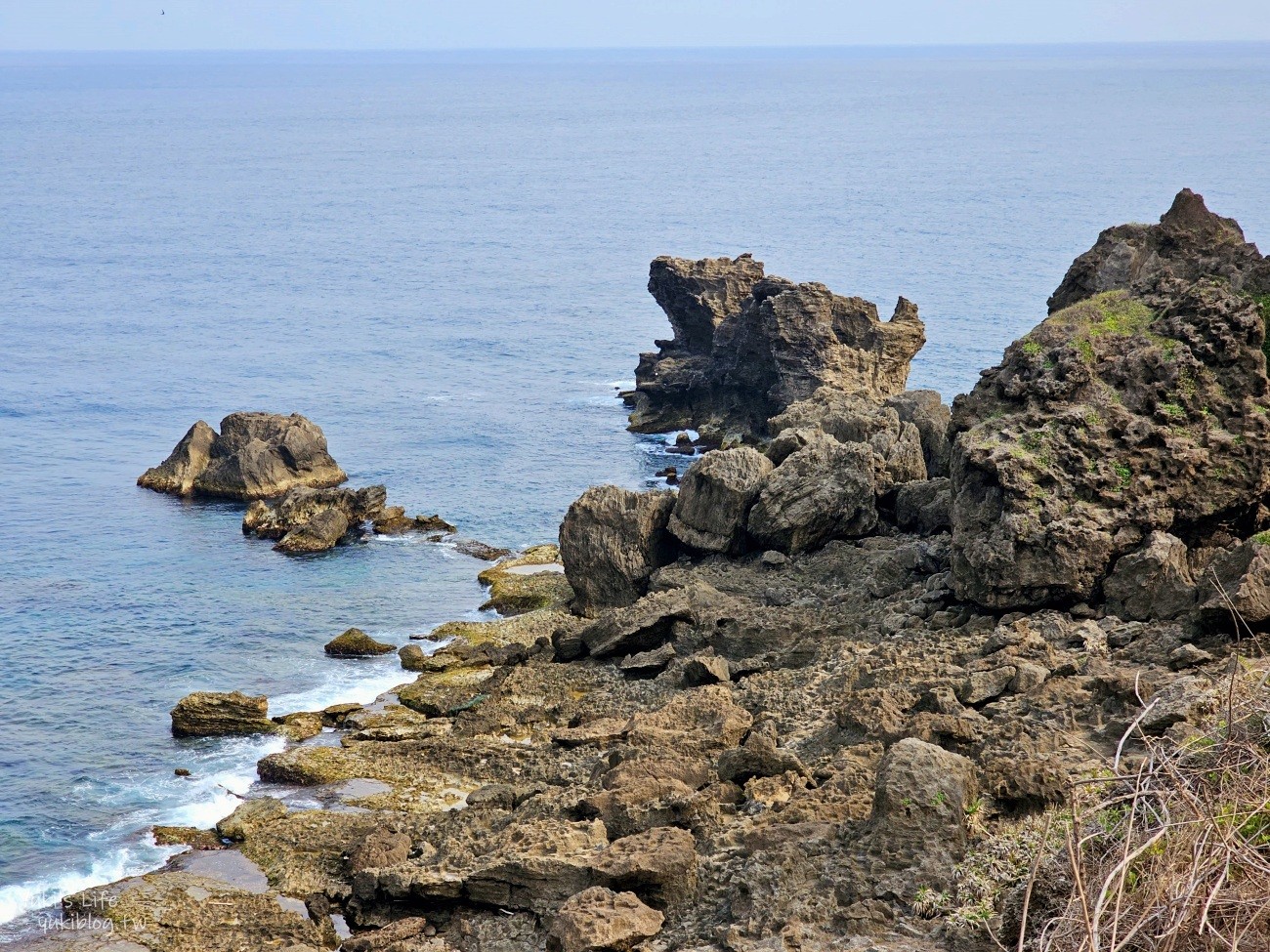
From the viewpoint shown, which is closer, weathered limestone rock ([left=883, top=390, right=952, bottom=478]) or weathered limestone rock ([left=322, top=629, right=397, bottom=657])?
weathered limestone rock ([left=322, top=629, right=397, bottom=657])

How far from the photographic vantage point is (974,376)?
273 feet

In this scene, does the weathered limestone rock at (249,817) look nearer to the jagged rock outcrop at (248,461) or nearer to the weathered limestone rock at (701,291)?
the jagged rock outcrop at (248,461)

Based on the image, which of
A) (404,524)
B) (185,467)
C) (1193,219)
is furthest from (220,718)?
(1193,219)

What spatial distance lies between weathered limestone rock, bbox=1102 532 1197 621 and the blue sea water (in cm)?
2311

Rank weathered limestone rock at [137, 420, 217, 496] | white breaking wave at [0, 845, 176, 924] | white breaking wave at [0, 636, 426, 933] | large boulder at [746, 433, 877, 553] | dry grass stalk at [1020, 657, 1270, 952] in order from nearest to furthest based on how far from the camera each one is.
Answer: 1. dry grass stalk at [1020, 657, 1270, 952]
2. white breaking wave at [0, 845, 176, 924]
3. white breaking wave at [0, 636, 426, 933]
4. large boulder at [746, 433, 877, 553]
5. weathered limestone rock at [137, 420, 217, 496]

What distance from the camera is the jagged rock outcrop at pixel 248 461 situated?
214ft

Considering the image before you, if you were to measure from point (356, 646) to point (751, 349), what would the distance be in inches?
1253

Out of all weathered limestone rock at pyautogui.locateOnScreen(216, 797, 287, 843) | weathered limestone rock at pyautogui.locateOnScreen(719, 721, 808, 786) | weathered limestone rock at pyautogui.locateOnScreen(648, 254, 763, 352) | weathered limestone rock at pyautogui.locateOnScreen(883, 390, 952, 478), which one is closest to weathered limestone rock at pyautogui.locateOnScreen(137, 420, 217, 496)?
weathered limestone rock at pyautogui.locateOnScreen(648, 254, 763, 352)

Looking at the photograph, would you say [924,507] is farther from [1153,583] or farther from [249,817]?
[249,817]

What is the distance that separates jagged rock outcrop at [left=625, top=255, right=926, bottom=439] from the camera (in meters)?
66.6

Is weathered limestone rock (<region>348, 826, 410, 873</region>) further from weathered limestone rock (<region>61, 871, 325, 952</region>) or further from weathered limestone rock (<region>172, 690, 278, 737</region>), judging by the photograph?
weathered limestone rock (<region>172, 690, 278, 737</region>)

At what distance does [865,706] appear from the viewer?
88.3ft

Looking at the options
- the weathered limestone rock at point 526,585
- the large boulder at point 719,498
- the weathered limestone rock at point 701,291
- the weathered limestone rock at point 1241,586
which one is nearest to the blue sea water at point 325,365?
the weathered limestone rock at point 526,585

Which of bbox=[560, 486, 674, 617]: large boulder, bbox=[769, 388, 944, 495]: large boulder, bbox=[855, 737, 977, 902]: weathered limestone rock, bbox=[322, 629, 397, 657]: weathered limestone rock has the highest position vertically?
bbox=[769, 388, 944, 495]: large boulder
